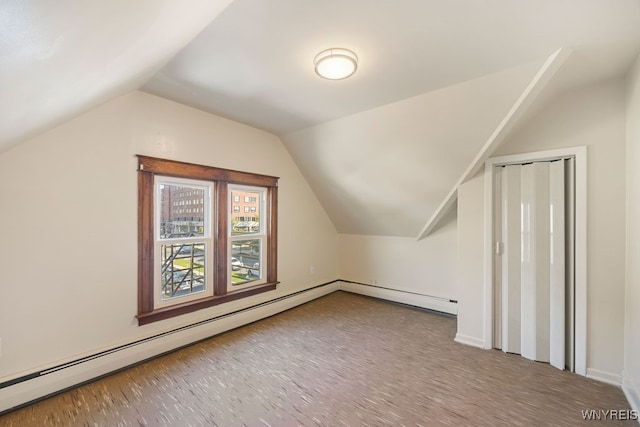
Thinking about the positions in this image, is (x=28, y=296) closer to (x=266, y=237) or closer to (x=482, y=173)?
(x=266, y=237)

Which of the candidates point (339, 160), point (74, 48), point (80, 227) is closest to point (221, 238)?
point (80, 227)

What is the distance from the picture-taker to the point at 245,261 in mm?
3695

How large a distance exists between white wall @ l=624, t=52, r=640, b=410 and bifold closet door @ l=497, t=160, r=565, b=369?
403 millimetres

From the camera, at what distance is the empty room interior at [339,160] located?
165 cm

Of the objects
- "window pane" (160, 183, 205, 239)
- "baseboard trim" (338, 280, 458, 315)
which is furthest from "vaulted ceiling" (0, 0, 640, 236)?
"baseboard trim" (338, 280, 458, 315)

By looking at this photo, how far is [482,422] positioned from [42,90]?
3.17 m

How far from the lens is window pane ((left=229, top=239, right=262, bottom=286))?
11.5 ft

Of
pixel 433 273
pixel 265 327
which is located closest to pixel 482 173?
pixel 433 273

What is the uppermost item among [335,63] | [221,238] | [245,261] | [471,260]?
[335,63]

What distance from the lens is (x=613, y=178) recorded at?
2.29 meters

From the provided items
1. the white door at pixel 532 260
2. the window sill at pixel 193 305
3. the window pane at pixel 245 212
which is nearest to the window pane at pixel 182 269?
the window sill at pixel 193 305

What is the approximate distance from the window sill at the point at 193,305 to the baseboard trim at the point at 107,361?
165mm

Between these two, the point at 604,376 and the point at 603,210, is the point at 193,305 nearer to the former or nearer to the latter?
the point at 604,376

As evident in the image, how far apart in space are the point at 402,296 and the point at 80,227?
4.10m
